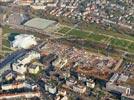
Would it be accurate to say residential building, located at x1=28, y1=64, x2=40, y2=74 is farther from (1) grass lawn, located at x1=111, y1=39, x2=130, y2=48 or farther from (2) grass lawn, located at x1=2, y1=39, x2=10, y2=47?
(1) grass lawn, located at x1=111, y1=39, x2=130, y2=48

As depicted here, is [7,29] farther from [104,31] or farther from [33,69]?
[104,31]

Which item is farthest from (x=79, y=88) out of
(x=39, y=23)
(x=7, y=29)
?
(x=7, y=29)

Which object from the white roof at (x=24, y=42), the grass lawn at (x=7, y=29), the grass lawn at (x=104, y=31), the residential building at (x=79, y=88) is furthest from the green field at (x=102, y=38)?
the residential building at (x=79, y=88)

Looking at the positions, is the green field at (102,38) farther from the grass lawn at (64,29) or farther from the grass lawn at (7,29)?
the grass lawn at (7,29)

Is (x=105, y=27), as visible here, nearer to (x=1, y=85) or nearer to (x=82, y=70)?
(x=82, y=70)

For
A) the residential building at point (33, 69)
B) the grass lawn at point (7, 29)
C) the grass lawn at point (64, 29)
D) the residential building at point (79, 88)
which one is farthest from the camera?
the grass lawn at point (7, 29)

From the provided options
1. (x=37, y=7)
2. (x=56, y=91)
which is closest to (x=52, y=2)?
(x=37, y=7)
